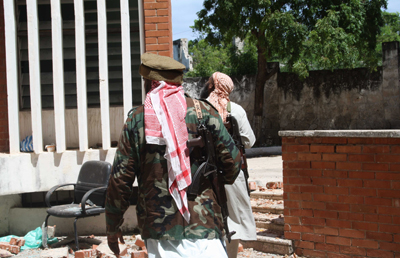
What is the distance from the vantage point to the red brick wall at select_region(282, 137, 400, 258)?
3432 millimetres

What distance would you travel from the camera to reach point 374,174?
11.4ft

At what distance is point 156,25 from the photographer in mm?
4812

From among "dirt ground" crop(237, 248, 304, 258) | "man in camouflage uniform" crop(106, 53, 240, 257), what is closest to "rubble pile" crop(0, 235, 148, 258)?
"dirt ground" crop(237, 248, 304, 258)

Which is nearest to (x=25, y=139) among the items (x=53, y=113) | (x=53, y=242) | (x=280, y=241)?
(x=53, y=113)

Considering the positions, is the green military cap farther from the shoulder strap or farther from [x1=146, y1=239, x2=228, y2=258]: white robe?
[x1=146, y1=239, x2=228, y2=258]: white robe

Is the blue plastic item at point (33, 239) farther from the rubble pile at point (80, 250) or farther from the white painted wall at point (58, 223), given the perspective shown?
the white painted wall at point (58, 223)

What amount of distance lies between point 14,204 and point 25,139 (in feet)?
3.07

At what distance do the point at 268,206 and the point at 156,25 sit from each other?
8.69 ft

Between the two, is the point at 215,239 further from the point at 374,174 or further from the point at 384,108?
the point at 384,108

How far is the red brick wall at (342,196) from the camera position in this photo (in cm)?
343

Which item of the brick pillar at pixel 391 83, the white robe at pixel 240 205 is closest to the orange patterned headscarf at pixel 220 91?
the white robe at pixel 240 205

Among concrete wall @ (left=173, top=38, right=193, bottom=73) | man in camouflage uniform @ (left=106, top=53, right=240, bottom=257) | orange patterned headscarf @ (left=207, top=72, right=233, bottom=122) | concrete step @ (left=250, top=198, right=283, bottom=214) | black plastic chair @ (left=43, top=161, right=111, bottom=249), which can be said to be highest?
concrete wall @ (left=173, top=38, right=193, bottom=73)

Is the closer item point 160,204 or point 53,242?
point 160,204

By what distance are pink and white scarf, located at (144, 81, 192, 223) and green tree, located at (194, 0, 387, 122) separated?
950 cm
